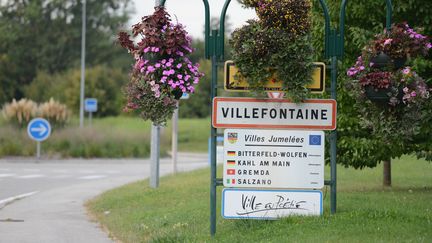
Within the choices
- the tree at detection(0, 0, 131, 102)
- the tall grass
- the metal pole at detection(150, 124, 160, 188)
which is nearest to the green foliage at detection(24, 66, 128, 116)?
the tree at detection(0, 0, 131, 102)

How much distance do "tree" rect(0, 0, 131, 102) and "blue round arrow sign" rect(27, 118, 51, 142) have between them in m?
44.7

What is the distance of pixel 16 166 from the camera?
106 feet

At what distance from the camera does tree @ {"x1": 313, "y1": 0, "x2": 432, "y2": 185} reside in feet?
52.6

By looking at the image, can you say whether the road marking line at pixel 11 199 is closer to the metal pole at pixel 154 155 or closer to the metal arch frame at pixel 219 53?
the metal pole at pixel 154 155

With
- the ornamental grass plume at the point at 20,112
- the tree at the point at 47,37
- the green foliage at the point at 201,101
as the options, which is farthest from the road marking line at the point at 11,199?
the tree at the point at 47,37

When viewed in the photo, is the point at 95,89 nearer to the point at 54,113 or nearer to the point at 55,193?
the point at 54,113

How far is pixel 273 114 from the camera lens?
11883mm

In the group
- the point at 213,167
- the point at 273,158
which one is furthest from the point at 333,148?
the point at 213,167

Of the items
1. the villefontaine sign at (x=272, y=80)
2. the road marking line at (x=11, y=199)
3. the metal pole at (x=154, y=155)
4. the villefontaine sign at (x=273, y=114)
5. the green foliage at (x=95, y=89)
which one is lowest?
the road marking line at (x=11, y=199)

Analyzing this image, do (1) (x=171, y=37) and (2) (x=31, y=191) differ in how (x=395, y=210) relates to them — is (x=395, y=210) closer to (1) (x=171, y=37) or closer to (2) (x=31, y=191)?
(1) (x=171, y=37)

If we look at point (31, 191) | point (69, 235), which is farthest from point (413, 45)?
point (31, 191)

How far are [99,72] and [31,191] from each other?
4362cm

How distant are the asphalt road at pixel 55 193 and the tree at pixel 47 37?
40.5 metres

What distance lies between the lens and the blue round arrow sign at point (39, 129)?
109 feet
